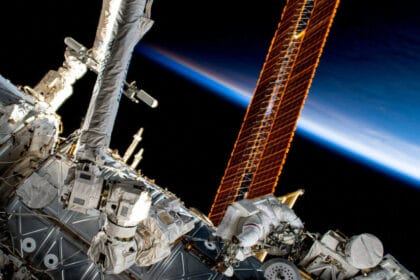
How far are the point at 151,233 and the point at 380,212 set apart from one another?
2501cm

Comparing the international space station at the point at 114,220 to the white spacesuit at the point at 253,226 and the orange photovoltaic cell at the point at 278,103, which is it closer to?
the white spacesuit at the point at 253,226

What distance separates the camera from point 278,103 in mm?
11688

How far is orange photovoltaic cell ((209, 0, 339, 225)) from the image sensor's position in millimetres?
10820

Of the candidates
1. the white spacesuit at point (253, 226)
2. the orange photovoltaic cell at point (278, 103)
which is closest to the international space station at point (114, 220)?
the white spacesuit at point (253, 226)

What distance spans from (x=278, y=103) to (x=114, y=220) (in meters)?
9.36

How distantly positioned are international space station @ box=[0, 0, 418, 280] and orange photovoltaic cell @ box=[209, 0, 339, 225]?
6489 mm

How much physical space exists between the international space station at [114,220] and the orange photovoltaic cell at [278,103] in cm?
649

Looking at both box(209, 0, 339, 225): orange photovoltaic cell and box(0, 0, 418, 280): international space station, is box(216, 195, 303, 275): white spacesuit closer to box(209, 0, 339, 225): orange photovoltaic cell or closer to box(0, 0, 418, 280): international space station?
box(0, 0, 418, 280): international space station

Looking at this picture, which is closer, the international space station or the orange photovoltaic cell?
the international space station

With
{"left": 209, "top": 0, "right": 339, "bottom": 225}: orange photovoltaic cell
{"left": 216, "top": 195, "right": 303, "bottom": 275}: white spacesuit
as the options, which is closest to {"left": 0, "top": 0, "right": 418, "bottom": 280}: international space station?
{"left": 216, "top": 195, "right": 303, "bottom": 275}: white spacesuit

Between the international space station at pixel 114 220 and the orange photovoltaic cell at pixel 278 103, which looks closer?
the international space station at pixel 114 220

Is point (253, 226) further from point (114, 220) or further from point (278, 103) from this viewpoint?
point (278, 103)

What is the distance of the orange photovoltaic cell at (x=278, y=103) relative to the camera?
10820 mm

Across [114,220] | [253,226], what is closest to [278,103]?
[253,226]
